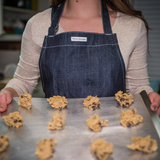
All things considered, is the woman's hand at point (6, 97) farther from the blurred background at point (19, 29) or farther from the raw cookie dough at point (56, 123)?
the blurred background at point (19, 29)

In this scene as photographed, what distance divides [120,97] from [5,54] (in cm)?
220

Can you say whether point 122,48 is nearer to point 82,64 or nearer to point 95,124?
point 82,64

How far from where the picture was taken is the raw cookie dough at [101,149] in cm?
58

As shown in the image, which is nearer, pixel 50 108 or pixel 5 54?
pixel 50 108

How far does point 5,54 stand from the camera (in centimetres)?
279

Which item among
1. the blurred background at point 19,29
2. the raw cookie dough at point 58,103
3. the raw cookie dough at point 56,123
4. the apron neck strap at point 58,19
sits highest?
the apron neck strap at point 58,19

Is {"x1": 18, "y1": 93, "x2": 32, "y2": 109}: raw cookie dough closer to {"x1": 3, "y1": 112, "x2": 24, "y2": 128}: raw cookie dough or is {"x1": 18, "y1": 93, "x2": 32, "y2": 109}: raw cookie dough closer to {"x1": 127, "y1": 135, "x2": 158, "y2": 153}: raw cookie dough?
{"x1": 3, "y1": 112, "x2": 24, "y2": 128}: raw cookie dough

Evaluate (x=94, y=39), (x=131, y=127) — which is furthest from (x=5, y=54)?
(x=131, y=127)

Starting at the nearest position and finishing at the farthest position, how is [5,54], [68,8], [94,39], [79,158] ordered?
[79,158] < [94,39] < [68,8] < [5,54]

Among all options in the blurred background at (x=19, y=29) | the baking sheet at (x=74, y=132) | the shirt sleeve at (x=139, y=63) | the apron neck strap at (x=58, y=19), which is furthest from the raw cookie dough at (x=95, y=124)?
the blurred background at (x=19, y=29)

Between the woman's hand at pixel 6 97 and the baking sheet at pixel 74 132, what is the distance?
0.02m

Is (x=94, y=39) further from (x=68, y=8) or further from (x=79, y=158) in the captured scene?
(x=79, y=158)

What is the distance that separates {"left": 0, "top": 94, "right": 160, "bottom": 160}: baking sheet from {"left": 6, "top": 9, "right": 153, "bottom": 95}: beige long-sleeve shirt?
0.73ft

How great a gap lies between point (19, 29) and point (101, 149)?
Answer: 97.3 inches
